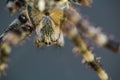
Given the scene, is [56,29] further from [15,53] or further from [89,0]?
[15,53]

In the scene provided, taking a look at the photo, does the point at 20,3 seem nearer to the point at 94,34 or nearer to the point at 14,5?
the point at 14,5

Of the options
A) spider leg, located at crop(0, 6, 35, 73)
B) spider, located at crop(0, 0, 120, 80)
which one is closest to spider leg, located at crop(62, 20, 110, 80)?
spider, located at crop(0, 0, 120, 80)

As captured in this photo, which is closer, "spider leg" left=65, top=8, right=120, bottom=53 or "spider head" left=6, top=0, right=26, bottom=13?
"spider leg" left=65, top=8, right=120, bottom=53

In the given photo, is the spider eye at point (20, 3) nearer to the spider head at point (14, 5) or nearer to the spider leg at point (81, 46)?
the spider head at point (14, 5)

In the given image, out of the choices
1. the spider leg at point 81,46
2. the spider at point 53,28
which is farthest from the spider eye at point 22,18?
the spider leg at point 81,46

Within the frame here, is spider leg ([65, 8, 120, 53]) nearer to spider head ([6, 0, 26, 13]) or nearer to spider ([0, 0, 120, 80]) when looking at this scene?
spider ([0, 0, 120, 80])

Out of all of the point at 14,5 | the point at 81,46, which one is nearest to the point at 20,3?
the point at 14,5

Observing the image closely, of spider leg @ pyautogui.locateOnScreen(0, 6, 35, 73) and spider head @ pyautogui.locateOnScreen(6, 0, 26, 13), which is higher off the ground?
spider head @ pyautogui.locateOnScreen(6, 0, 26, 13)
